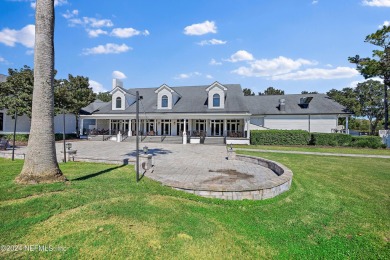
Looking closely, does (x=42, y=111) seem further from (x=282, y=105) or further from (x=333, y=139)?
(x=282, y=105)

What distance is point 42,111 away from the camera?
19.8 feet

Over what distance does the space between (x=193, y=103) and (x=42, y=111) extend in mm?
21311

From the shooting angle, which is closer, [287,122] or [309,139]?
[309,139]

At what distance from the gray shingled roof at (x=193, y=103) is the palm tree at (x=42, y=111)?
61.3 ft

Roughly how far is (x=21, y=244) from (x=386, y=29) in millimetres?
29916

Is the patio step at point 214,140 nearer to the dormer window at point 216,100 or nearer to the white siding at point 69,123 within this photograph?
the dormer window at point 216,100

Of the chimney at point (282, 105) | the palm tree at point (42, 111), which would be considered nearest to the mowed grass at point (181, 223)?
the palm tree at point (42, 111)

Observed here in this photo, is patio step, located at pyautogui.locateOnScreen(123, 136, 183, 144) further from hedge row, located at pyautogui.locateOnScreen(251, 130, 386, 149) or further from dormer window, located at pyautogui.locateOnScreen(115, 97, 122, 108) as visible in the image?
hedge row, located at pyautogui.locateOnScreen(251, 130, 386, 149)

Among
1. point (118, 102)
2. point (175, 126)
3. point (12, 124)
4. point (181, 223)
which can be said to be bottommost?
point (181, 223)

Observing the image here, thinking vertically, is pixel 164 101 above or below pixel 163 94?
below

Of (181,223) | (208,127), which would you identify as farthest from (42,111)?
(208,127)

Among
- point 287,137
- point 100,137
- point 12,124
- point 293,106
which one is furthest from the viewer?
point 293,106

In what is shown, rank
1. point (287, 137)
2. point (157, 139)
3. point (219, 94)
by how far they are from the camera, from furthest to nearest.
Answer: point (219, 94) → point (157, 139) → point (287, 137)

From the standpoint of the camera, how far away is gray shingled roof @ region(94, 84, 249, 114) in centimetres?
2428
